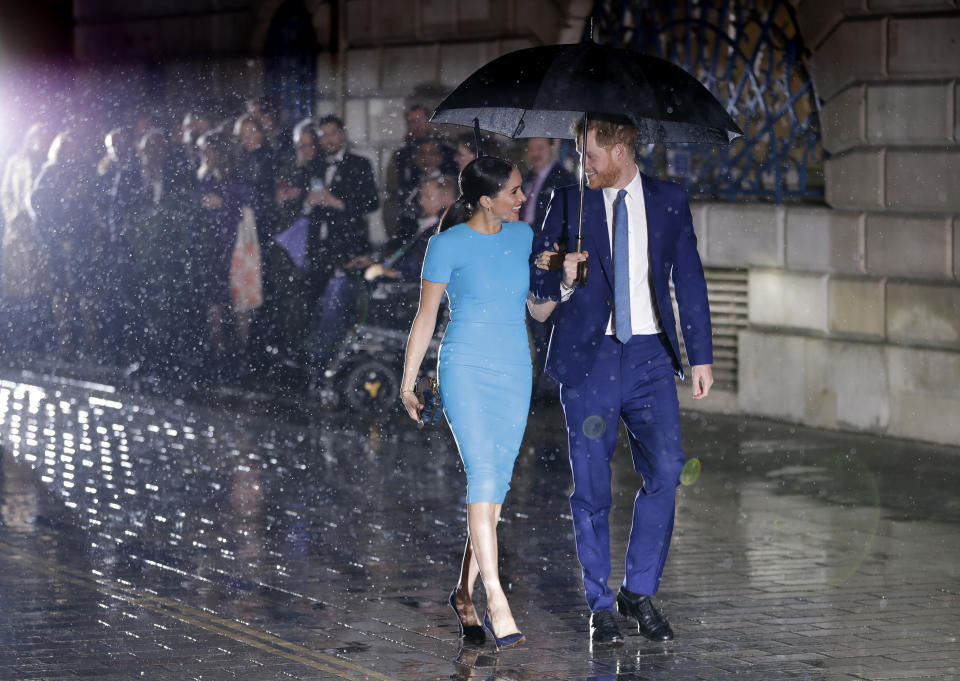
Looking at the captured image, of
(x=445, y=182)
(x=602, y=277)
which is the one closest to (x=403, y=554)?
(x=602, y=277)

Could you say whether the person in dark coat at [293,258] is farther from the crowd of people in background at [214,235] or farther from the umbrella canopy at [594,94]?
the umbrella canopy at [594,94]

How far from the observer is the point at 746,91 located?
588 inches

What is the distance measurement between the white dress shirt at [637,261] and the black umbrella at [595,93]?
0.20m

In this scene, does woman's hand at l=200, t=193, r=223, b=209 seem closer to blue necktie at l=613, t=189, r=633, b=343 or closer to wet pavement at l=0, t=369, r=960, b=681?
wet pavement at l=0, t=369, r=960, b=681

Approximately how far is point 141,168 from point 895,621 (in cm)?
1302

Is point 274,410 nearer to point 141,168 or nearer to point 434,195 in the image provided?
point 434,195

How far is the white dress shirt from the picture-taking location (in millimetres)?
7203

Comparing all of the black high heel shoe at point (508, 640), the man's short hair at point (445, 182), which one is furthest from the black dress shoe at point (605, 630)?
the man's short hair at point (445, 182)

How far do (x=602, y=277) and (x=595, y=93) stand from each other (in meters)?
0.66

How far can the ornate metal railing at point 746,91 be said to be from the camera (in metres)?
14.3

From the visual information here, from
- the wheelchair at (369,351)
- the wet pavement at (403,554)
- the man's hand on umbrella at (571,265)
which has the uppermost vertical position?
the man's hand on umbrella at (571,265)

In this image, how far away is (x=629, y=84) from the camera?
7.05 m

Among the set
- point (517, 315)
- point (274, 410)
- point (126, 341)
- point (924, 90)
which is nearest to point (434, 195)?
point (274, 410)

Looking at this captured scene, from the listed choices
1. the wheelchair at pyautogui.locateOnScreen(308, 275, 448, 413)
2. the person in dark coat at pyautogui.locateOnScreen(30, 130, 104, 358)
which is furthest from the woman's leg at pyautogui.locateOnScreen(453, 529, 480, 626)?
the person in dark coat at pyautogui.locateOnScreen(30, 130, 104, 358)
